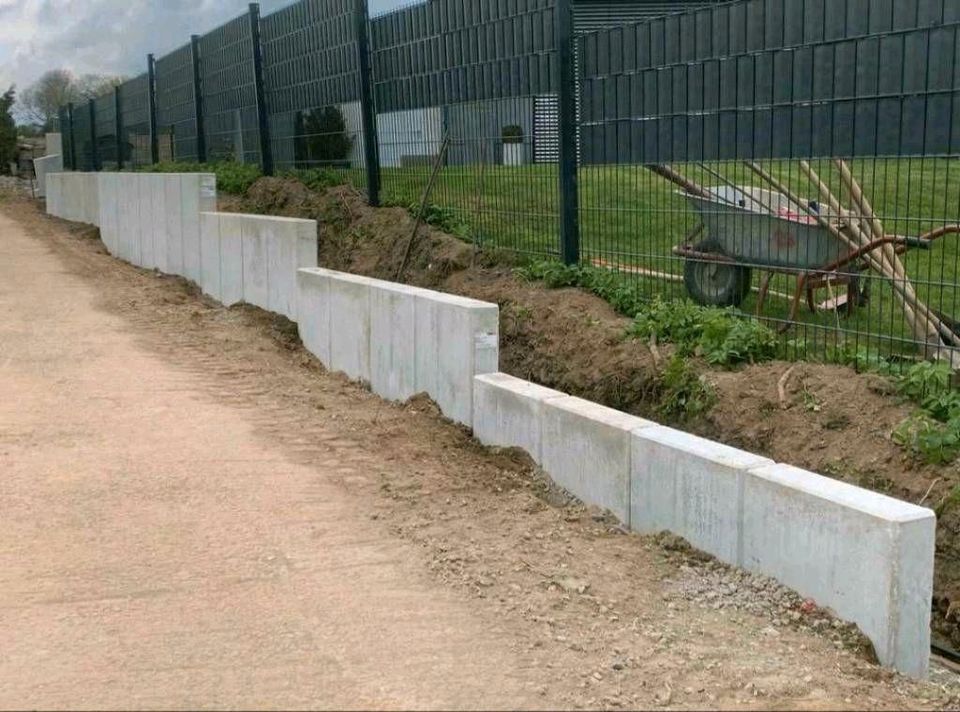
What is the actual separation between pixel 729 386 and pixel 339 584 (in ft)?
10.1

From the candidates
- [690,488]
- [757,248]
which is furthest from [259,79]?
[690,488]

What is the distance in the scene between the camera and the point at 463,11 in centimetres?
1102

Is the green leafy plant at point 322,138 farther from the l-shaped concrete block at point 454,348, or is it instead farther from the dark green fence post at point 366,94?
the l-shaped concrete block at point 454,348

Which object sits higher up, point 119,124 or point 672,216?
point 119,124

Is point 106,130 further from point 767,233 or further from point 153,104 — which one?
point 767,233

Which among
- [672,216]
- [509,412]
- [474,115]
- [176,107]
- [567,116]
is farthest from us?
[176,107]

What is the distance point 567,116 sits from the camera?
9.47m

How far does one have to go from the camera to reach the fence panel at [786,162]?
6730 millimetres

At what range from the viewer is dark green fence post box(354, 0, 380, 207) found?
12.9 m

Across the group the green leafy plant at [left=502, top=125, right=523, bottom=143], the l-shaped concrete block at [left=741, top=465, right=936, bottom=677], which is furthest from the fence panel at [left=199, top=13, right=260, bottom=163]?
the l-shaped concrete block at [left=741, top=465, right=936, bottom=677]

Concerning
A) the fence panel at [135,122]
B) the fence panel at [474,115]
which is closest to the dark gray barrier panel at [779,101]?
the fence panel at [474,115]

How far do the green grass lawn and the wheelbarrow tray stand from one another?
0.18 m

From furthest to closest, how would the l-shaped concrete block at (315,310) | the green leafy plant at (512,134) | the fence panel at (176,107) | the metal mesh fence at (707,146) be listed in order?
the fence panel at (176,107) < the l-shaped concrete block at (315,310) < the green leafy plant at (512,134) < the metal mesh fence at (707,146)

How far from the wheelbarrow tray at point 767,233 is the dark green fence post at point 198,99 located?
1316 centimetres
